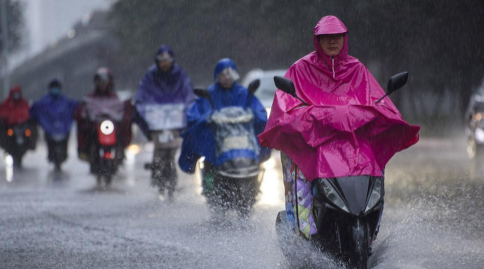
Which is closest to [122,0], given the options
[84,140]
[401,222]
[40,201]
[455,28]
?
[455,28]

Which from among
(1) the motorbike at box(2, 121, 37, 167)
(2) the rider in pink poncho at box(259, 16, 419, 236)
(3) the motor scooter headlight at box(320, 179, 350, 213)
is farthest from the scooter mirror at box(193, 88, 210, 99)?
(1) the motorbike at box(2, 121, 37, 167)

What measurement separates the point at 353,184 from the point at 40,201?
667 cm

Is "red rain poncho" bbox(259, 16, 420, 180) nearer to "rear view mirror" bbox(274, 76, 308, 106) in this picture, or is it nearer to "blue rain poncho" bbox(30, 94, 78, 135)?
"rear view mirror" bbox(274, 76, 308, 106)

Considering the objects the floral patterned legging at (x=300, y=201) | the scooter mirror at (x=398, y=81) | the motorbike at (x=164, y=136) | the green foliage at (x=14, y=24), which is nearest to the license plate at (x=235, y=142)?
the motorbike at (x=164, y=136)

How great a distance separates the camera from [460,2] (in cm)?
2091

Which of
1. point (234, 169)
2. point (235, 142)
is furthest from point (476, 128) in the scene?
point (234, 169)

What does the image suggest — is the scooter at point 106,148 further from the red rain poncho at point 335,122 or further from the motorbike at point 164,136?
the red rain poncho at point 335,122

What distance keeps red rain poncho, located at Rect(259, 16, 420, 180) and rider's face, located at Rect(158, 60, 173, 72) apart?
18.7ft

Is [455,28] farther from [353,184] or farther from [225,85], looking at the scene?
[353,184]

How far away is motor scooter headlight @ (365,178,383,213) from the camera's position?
5425 mm

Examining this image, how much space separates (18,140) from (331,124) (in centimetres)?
1373

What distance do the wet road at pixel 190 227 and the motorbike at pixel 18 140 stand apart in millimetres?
4855

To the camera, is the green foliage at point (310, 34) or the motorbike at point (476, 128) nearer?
the motorbike at point (476, 128)

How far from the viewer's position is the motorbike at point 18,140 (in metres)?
18.5
